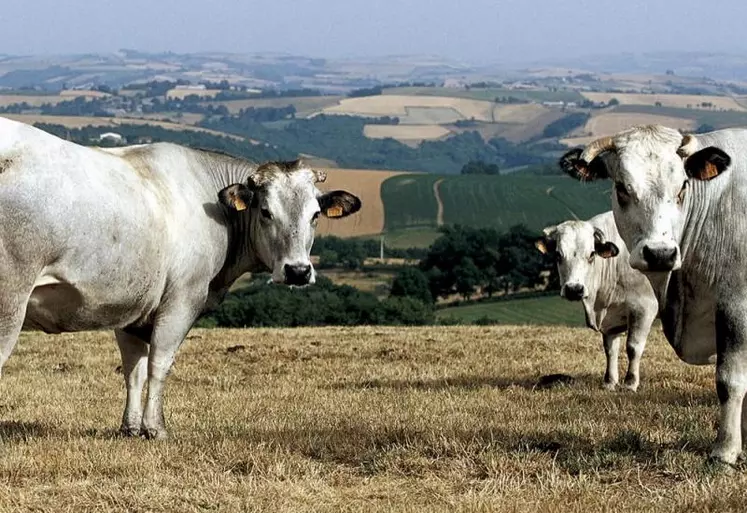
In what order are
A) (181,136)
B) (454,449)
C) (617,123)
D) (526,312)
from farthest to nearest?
1. (617,123)
2. (181,136)
3. (526,312)
4. (454,449)

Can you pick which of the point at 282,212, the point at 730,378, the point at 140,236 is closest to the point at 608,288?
the point at 282,212

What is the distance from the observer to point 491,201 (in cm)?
11500

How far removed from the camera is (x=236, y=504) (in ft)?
22.8

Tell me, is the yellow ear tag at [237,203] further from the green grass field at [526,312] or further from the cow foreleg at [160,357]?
the green grass field at [526,312]

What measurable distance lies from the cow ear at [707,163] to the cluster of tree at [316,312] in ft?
117

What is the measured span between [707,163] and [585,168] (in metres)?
0.86

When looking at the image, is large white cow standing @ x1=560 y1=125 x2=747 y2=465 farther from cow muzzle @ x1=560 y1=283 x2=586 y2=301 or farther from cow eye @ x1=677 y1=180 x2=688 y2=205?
cow muzzle @ x1=560 y1=283 x2=586 y2=301

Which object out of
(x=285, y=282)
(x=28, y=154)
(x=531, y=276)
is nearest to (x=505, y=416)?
(x=285, y=282)

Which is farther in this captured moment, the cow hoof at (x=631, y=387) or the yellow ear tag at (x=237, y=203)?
the cow hoof at (x=631, y=387)

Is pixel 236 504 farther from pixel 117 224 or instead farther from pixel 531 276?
pixel 531 276

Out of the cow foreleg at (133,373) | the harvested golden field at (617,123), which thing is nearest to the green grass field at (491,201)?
the harvested golden field at (617,123)

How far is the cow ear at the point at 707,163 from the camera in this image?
7.48 meters

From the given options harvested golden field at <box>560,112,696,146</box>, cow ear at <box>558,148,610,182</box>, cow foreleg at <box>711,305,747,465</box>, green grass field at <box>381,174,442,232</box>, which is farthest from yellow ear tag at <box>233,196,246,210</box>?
harvested golden field at <box>560,112,696,146</box>

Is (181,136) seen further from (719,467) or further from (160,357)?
(719,467)
